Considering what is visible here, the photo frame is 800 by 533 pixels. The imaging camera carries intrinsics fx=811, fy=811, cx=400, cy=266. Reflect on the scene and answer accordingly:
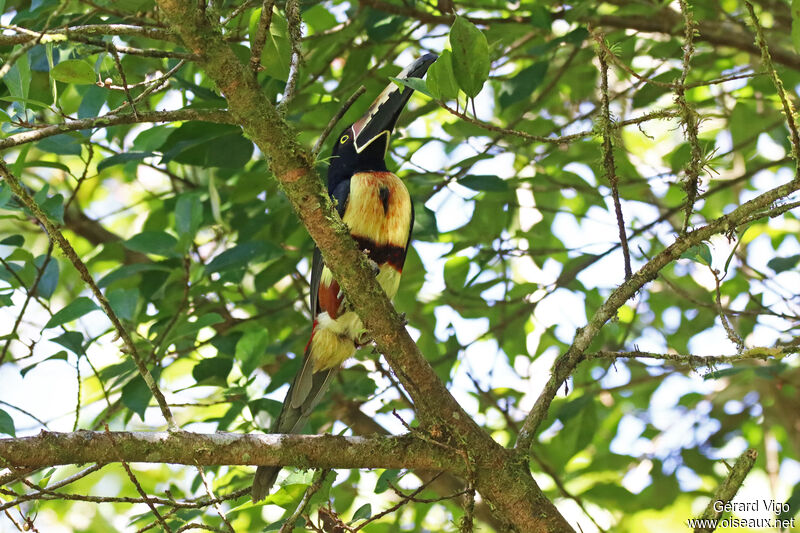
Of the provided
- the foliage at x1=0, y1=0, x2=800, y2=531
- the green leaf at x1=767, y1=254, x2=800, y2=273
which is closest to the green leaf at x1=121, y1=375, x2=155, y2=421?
the foliage at x1=0, y1=0, x2=800, y2=531

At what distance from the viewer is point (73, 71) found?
2.19 m

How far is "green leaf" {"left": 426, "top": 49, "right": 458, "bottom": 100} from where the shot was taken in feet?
7.73

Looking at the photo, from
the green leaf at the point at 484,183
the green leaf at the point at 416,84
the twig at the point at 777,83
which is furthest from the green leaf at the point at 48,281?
the twig at the point at 777,83

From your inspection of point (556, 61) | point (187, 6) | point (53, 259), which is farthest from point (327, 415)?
point (187, 6)

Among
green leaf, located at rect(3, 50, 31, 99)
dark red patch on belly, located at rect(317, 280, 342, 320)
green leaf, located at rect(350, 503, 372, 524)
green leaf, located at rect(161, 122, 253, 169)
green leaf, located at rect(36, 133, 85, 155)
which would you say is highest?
green leaf, located at rect(36, 133, 85, 155)

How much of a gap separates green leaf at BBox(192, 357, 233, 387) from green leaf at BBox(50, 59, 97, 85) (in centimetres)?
159

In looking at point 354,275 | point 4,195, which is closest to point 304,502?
point 354,275

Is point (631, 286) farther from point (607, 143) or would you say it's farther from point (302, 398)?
point (302, 398)

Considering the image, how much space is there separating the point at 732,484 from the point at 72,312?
7.70ft

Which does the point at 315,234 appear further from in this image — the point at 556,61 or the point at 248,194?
the point at 556,61

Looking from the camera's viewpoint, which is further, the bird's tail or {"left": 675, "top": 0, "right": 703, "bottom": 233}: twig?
the bird's tail

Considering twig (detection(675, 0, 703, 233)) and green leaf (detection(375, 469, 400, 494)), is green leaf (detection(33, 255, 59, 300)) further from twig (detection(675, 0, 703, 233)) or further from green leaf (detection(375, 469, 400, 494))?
twig (detection(675, 0, 703, 233))

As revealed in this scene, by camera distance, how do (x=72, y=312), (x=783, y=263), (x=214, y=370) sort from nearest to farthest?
1. (x=72, y=312)
2. (x=214, y=370)
3. (x=783, y=263)

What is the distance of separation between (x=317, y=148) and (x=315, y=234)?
0.36 m
